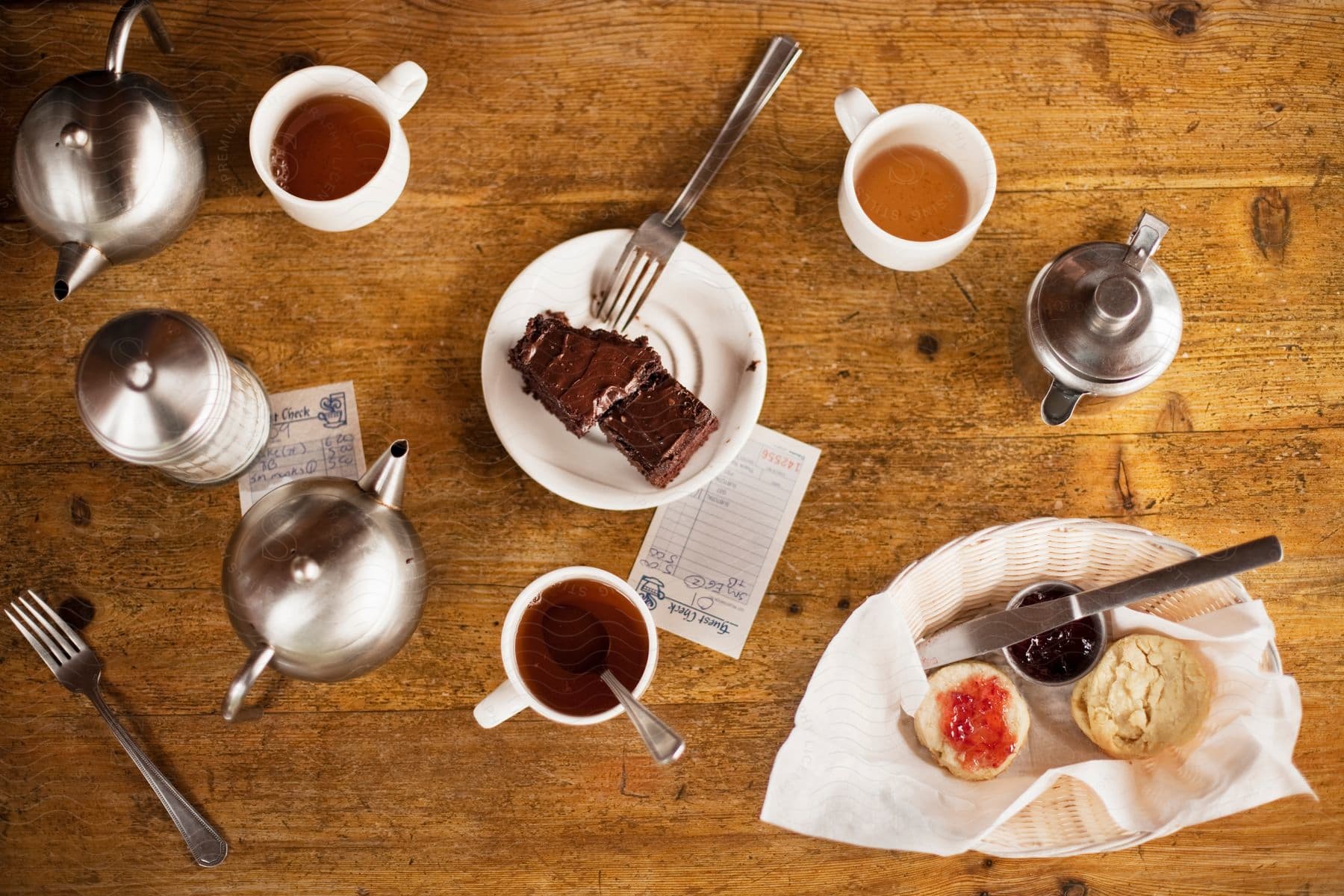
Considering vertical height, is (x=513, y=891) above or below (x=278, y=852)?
above

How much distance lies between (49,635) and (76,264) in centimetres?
61

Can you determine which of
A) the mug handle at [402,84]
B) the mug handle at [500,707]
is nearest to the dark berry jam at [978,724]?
the mug handle at [500,707]

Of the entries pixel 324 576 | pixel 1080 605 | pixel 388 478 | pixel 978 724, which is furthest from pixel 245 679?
pixel 1080 605

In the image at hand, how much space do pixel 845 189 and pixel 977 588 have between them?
26.9 inches

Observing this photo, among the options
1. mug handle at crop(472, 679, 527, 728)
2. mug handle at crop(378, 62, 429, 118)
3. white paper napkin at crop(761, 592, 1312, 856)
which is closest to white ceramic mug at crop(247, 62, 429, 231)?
mug handle at crop(378, 62, 429, 118)

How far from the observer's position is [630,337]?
156cm

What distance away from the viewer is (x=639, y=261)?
1495 millimetres

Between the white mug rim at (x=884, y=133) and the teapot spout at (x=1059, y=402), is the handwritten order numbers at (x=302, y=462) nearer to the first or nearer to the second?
the white mug rim at (x=884, y=133)

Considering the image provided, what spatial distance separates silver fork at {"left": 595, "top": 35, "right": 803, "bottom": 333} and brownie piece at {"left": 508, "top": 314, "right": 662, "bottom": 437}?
7 centimetres

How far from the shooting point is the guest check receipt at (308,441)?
155 cm

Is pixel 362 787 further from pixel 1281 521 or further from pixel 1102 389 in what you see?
pixel 1281 521

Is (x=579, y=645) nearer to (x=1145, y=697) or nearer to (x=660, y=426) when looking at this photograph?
(x=660, y=426)

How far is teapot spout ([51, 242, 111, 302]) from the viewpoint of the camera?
1.37m

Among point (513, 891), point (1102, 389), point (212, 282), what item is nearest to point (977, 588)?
point (1102, 389)
